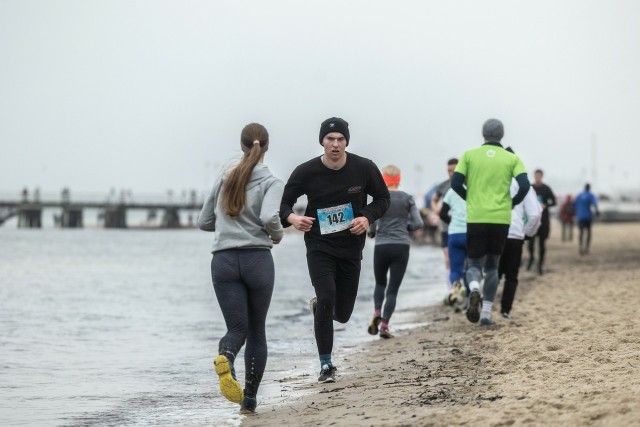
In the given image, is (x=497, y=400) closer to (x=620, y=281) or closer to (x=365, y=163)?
(x=365, y=163)

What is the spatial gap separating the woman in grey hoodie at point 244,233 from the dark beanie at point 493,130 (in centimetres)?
373

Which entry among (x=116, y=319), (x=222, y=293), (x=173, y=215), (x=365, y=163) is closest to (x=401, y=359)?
(x=365, y=163)

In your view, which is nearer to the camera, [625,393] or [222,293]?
[625,393]

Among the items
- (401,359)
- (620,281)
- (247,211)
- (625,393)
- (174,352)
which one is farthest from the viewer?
(620,281)

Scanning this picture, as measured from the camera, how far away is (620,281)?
16.0 m

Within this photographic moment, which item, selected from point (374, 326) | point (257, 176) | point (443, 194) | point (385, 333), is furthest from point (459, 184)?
point (443, 194)

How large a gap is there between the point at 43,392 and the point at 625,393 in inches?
179

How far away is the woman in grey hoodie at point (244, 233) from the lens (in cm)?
648

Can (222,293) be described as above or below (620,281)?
above

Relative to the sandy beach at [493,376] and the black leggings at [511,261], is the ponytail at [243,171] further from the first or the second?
the black leggings at [511,261]

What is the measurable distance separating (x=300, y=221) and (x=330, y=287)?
0.65m

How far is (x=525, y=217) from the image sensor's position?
34.5ft

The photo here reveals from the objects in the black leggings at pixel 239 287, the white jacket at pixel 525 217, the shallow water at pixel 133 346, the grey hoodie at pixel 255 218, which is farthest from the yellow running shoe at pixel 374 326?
the grey hoodie at pixel 255 218

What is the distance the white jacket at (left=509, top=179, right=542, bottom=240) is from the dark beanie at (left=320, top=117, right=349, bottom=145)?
341 centimetres
